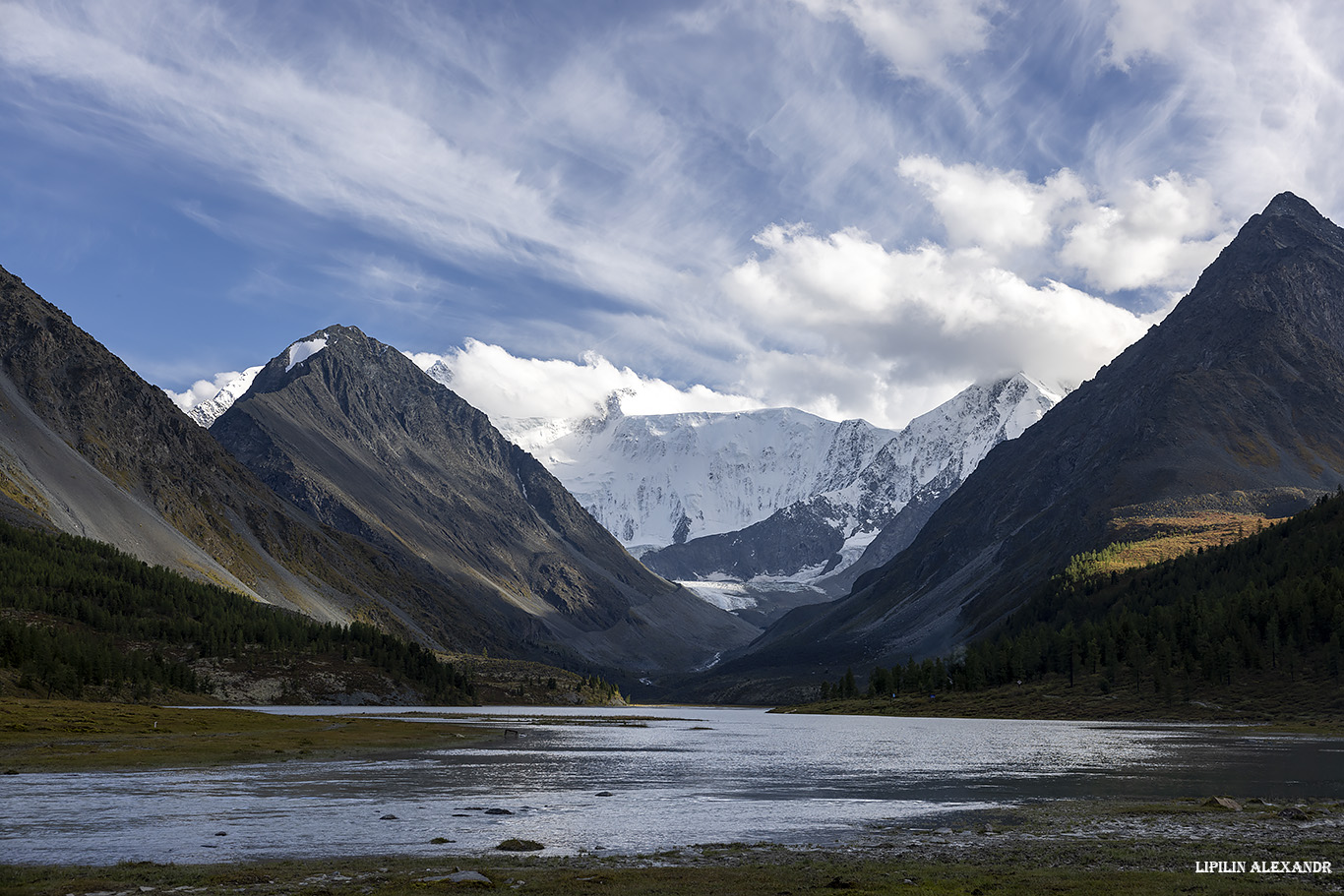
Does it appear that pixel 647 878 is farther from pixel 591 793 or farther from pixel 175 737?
pixel 175 737

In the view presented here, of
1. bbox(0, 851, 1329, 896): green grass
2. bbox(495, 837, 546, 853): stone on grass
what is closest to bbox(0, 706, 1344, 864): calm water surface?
A: bbox(495, 837, 546, 853): stone on grass

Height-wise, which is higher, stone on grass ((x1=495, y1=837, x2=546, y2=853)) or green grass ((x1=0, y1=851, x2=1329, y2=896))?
green grass ((x1=0, y1=851, x2=1329, y2=896))

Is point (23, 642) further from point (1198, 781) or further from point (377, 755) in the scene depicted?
point (1198, 781)

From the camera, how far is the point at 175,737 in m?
101

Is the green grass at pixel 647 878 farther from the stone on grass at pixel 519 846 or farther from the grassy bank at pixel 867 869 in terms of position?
the stone on grass at pixel 519 846

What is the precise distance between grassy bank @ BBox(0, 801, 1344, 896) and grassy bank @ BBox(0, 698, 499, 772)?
148 feet

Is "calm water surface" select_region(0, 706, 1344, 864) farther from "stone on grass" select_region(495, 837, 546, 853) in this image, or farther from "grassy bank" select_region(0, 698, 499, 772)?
"grassy bank" select_region(0, 698, 499, 772)

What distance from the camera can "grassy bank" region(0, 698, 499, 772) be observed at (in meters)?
80.1

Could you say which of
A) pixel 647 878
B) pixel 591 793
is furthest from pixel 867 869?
pixel 591 793

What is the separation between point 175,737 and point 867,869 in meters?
85.2

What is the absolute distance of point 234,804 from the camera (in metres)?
56.1

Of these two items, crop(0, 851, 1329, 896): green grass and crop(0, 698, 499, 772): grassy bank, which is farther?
crop(0, 698, 499, 772): grassy bank

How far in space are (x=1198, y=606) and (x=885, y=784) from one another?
15007 cm

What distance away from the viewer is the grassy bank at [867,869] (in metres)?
33.5
